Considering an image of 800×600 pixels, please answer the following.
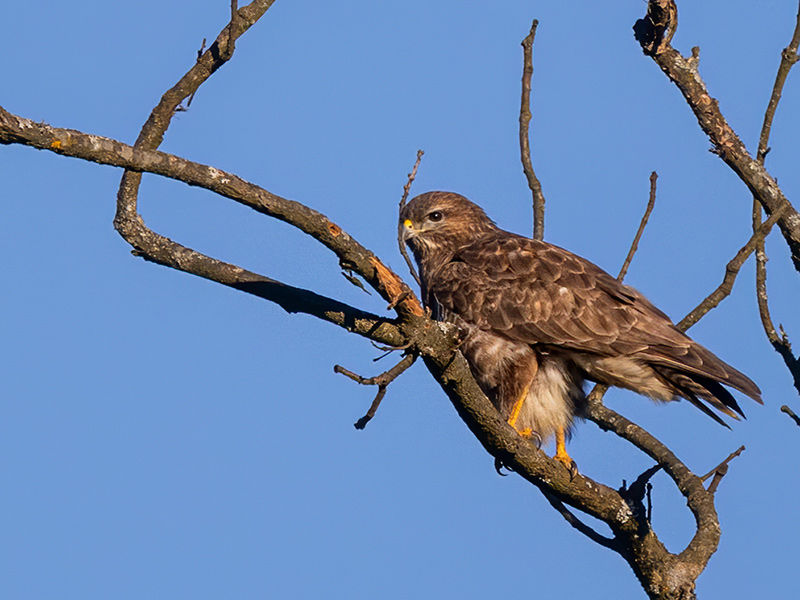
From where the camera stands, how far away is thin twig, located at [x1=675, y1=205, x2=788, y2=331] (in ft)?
19.5

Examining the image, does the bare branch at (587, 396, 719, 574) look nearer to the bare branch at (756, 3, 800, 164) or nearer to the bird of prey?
the bird of prey

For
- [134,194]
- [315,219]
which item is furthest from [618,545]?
[134,194]

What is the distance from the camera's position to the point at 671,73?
21.8ft

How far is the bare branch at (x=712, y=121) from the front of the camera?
618cm

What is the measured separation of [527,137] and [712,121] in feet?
4.63

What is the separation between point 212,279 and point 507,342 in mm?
2317

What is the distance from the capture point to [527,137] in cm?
736

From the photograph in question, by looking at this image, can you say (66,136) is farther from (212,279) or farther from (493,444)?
(493,444)

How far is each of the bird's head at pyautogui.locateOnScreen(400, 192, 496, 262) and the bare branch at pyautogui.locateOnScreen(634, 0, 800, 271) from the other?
2.02 meters

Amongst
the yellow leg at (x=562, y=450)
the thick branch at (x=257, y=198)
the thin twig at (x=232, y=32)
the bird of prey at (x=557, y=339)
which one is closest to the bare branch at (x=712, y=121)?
the bird of prey at (x=557, y=339)

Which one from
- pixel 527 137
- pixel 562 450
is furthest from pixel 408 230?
pixel 562 450

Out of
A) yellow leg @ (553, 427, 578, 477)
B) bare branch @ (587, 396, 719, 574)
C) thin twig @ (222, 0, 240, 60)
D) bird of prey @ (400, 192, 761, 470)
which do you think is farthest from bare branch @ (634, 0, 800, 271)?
thin twig @ (222, 0, 240, 60)

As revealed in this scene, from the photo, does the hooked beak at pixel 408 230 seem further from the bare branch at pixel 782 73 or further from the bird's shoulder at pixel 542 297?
the bare branch at pixel 782 73

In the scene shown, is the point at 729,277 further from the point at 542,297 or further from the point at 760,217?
the point at 542,297
